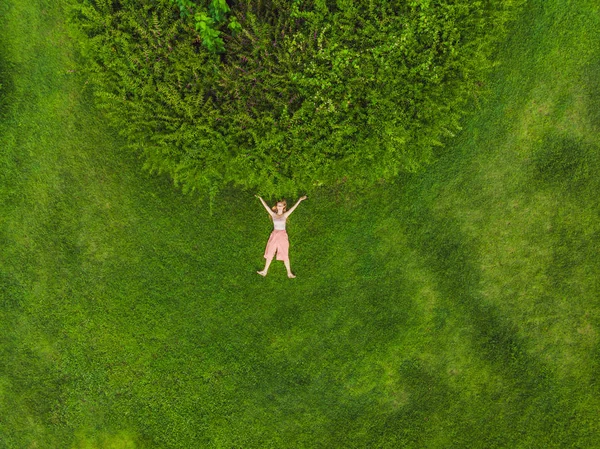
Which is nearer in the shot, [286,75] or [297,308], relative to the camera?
[286,75]

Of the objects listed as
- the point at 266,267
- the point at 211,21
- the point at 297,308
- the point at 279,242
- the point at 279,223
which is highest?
the point at 211,21

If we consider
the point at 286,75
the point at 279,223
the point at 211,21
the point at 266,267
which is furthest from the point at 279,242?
the point at 211,21

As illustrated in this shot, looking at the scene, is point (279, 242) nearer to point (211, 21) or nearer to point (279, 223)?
point (279, 223)

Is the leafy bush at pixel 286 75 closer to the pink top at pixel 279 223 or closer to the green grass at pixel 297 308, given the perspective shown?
the pink top at pixel 279 223

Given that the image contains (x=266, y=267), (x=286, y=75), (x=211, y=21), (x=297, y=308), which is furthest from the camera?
(x=297, y=308)

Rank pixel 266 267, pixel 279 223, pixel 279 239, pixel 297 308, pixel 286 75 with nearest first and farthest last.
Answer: pixel 286 75 → pixel 279 223 → pixel 279 239 → pixel 266 267 → pixel 297 308

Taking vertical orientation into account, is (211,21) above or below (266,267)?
above

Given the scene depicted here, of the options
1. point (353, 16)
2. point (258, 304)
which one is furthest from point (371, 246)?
point (353, 16)

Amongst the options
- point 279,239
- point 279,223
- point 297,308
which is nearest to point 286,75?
point 279,223
